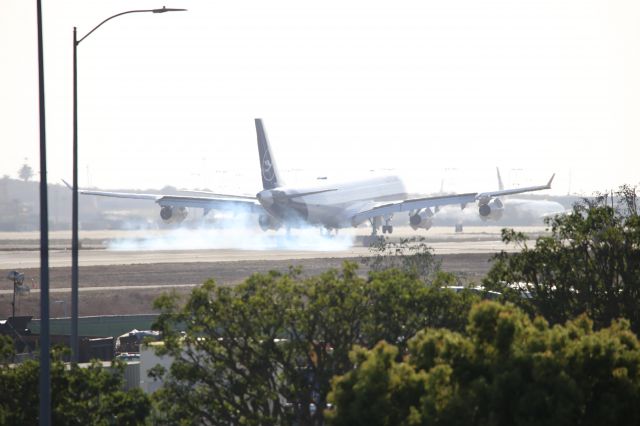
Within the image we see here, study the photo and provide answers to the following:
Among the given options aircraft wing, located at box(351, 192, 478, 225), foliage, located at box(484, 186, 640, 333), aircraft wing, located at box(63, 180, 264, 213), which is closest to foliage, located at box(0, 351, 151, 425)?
foliage, located at box(484, 186, 640, 333)

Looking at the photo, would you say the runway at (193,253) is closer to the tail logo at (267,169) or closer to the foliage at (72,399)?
the tail logo at (267,169)

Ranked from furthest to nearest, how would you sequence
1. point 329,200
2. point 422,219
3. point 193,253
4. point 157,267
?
point 422,219 < point 193,253 < point 329,200 < point 157,267

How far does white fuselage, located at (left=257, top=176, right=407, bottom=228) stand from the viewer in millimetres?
97375

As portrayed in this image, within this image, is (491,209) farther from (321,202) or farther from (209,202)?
(209,202)

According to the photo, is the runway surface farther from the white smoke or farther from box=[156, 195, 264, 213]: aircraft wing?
box=[156, 195, 264, 213]: aircraft wing

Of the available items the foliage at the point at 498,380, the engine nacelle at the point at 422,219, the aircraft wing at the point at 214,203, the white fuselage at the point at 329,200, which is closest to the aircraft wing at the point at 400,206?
the white fuselage at the point at 329,200

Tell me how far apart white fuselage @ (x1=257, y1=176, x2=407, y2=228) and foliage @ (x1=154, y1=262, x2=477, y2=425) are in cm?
6803

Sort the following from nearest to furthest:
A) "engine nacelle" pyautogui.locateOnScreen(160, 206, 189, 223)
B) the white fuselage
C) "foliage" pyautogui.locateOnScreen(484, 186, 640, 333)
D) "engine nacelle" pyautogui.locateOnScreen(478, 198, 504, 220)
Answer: "foliage" pyautogui.locateOnScreen(484, 186, 640, 333), the white fuselage, "engine nacelle" pyautogui.locateOnScreen(478, 198, 504, 220), "engine nacelle" pyautogui.locateOnScreen(160, 206, 189, 223)

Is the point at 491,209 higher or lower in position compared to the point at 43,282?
higher

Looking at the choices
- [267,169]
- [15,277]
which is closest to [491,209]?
[267,169]

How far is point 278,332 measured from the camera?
28.2 metres

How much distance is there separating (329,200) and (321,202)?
62.8 inches

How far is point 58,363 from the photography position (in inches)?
1094

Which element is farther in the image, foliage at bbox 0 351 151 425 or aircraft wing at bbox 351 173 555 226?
aircraft wing at bbox 351 173 555 226
